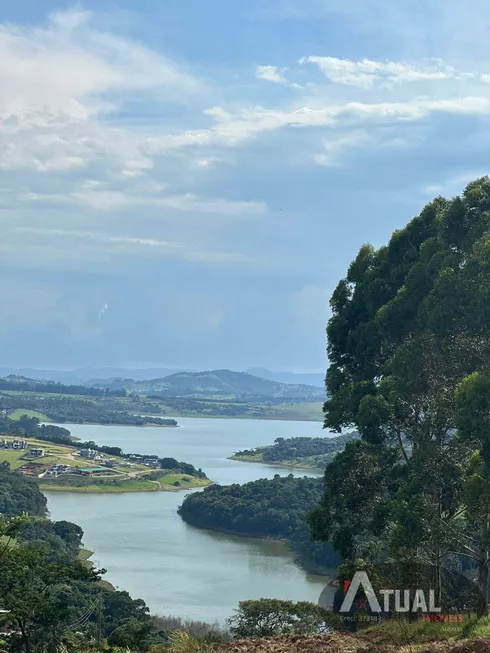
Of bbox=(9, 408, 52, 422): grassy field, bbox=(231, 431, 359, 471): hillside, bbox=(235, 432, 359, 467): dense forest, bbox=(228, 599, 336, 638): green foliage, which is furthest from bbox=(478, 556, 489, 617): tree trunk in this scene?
bbox=(9, 408, 52, 422): grassy field

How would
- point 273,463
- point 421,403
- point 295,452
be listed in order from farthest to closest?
1. point 295,452
2. point 273,463
3. point 421,403

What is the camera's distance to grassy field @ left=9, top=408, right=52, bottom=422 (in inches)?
5758

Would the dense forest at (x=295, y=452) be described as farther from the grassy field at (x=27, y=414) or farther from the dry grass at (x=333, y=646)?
the dry grass at (x=333, y=646)

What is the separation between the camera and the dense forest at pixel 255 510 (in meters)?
54.3

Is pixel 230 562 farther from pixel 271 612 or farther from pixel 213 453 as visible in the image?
pixel 213 453

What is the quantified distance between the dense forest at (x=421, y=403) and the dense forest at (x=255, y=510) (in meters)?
37.9

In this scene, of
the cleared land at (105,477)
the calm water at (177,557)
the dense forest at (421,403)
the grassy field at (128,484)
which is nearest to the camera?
the dense forest at (421,403)

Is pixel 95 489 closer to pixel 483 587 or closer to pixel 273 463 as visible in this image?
pixel 273 463

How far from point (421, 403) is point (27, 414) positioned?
482 ft

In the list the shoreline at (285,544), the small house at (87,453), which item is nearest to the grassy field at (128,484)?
the small house at (87,453)

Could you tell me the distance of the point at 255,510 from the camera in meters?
55.8

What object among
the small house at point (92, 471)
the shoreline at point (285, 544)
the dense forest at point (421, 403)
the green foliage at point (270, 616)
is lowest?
the shoreline at point (285, 544)

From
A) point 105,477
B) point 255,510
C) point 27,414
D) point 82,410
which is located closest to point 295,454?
point 105,477

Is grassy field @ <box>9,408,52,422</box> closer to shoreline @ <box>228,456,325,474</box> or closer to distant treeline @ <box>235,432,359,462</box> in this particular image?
distant treeline @ <box>235,432,359,462</box>
